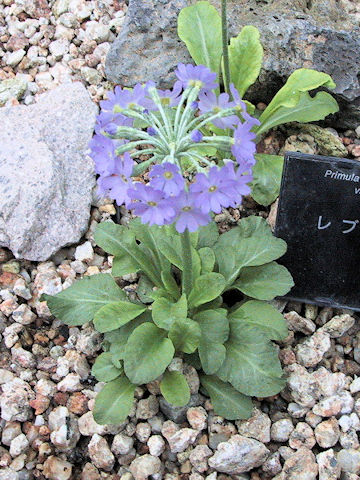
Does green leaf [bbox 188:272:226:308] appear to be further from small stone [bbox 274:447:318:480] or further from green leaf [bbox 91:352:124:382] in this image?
small stone [bbox 274:447:318:480]

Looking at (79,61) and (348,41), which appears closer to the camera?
(348,41)

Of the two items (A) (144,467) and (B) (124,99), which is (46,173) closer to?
(B) (124,99)

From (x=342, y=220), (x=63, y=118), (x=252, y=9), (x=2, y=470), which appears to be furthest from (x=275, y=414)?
(x=252, y=9)

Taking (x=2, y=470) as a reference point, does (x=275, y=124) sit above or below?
above

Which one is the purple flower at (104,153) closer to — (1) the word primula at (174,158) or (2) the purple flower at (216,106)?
(1) the word primula at (174,158)

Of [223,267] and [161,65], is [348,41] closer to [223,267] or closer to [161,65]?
[161,65]

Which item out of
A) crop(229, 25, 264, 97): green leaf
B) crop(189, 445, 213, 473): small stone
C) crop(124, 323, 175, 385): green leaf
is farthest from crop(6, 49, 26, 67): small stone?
crop(189, 445, 213, 473): small stone
